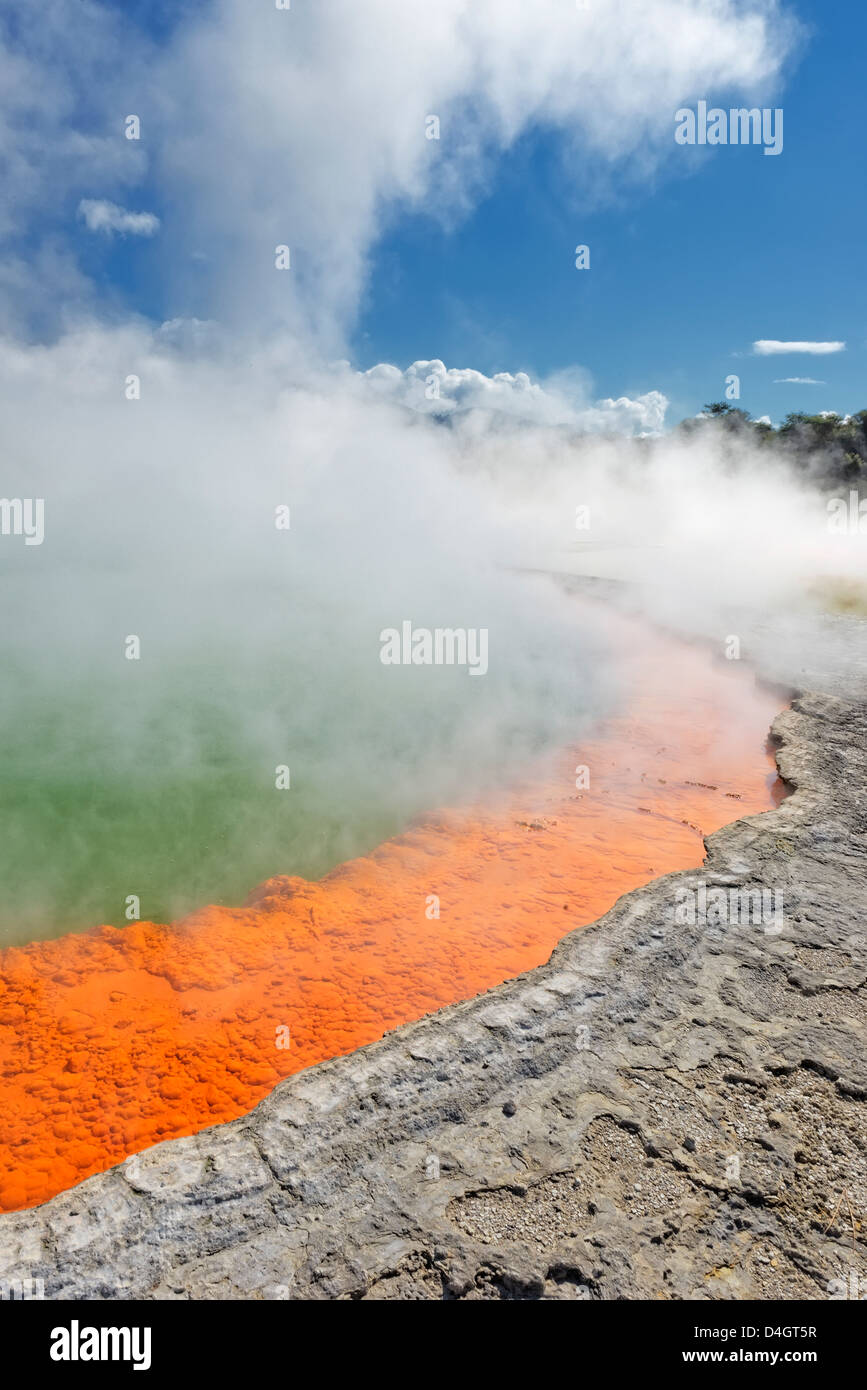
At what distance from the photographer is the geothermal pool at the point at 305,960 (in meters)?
3.31

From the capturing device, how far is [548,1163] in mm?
2289

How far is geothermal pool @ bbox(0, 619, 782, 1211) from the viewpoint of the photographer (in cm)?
331

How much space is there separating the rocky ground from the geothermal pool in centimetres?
93

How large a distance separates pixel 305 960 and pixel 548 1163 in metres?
2.28
